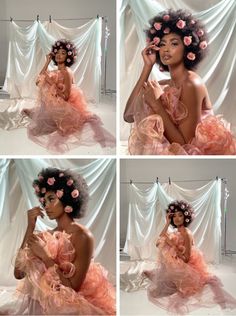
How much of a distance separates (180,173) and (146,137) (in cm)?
13

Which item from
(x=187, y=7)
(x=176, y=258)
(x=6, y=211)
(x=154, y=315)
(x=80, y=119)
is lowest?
(x=154, y=315)

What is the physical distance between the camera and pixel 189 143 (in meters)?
1.43

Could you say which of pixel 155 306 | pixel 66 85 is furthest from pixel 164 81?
pixel 155 306

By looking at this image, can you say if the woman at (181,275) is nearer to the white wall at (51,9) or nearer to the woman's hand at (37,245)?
the woman's hand at (37,245)

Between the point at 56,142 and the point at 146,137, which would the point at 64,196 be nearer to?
the point at 56,142

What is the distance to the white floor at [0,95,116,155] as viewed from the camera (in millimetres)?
1420

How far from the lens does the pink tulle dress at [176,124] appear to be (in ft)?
4.68

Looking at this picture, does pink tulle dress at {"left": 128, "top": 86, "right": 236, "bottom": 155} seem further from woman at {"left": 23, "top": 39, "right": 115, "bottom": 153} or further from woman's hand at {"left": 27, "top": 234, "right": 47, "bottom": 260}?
woman's hand at {"left": 27, "top": 234, "right": 47, "bottom": 260}

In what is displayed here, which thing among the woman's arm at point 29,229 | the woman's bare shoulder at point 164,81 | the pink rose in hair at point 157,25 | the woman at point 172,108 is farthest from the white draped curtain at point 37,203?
the pink rose in hair at point 157,25

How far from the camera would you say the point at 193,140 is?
143 centimetres

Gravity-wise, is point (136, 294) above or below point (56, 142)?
below

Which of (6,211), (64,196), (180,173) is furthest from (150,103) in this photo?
(6,211)

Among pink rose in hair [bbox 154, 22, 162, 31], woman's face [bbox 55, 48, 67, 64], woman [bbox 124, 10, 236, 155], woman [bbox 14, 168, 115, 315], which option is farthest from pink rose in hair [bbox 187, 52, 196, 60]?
woman [bbox 14, 168, 115, 315]

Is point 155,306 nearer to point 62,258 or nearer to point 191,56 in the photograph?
point 62,258
